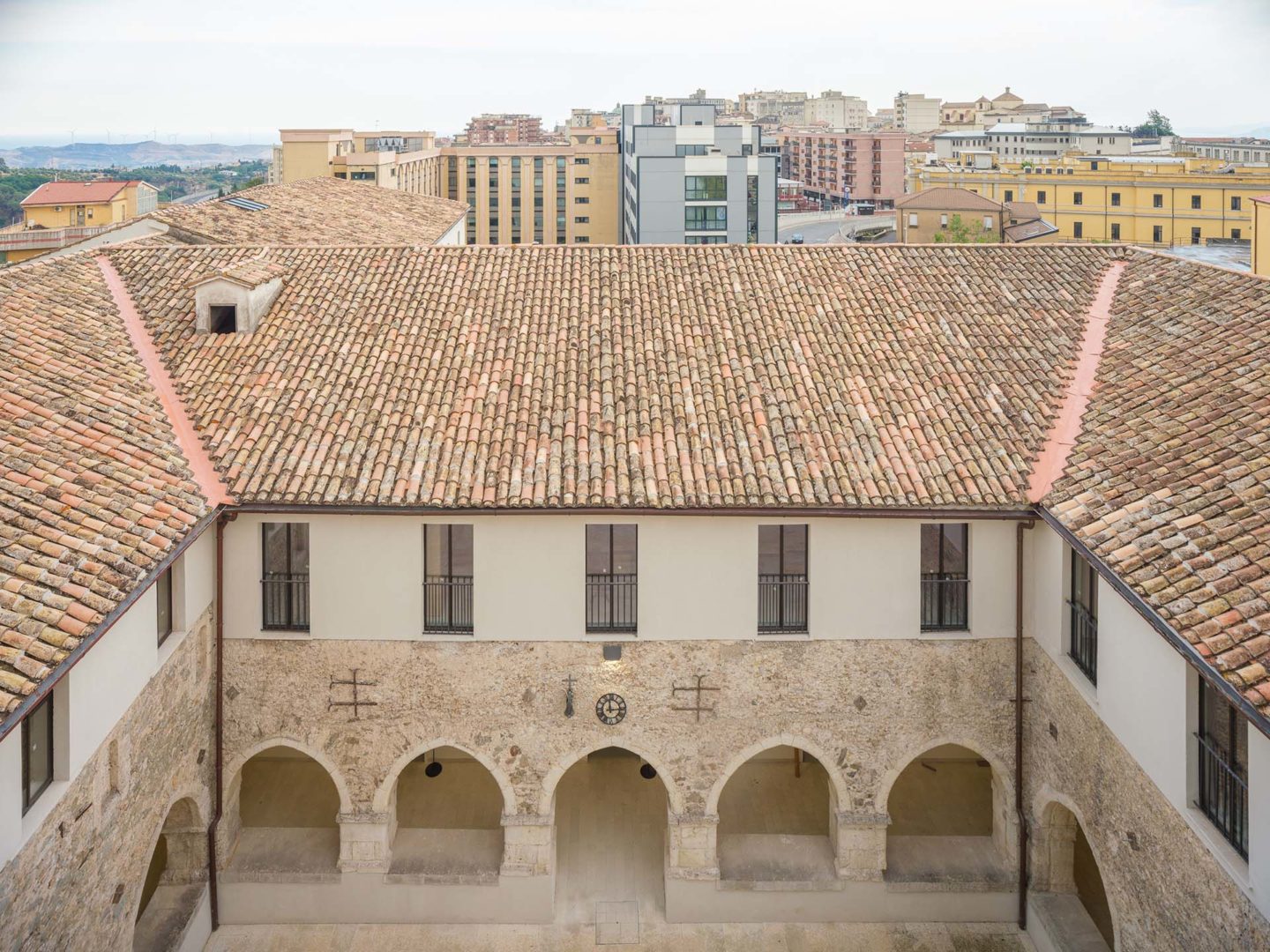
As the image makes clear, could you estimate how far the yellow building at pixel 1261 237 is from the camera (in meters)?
26.0

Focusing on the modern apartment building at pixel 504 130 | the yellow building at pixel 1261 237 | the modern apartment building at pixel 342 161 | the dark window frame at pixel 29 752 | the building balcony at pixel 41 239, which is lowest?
the dark window frame at pixel 29 752

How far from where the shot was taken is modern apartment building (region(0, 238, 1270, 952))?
13484mm

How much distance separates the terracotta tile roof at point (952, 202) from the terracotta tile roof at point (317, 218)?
38.5m

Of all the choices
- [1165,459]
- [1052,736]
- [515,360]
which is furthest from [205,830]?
[1165,459]

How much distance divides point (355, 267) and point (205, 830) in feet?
31.2

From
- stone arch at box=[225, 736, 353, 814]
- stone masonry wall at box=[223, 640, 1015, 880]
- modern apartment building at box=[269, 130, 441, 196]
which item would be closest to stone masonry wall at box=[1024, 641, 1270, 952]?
stone masonry wall at box=[223, 640, 1015, 880]

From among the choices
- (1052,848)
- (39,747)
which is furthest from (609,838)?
(39,747)

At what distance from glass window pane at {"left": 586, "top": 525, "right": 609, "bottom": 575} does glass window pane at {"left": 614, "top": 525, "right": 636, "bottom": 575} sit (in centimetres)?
14

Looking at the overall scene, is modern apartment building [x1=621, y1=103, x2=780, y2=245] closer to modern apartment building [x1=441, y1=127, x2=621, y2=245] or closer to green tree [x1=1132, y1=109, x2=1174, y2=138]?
modern apartment building [x1=441, y1=127, x2=621, y2=245]

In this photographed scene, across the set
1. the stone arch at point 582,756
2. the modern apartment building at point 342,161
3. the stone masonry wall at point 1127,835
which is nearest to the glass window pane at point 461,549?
the stone arch at point 582,756

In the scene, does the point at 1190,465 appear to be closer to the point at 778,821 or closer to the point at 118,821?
the point at 778,821

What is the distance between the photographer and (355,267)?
767 inches

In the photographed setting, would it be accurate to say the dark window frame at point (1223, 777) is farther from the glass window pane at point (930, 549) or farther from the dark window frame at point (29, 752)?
the dark window frame at point (29, 752)

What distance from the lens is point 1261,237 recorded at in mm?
26625
